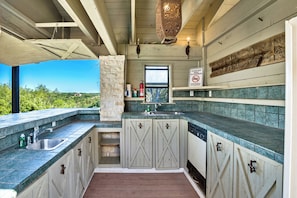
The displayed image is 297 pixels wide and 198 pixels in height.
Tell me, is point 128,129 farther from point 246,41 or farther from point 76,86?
point 246,41

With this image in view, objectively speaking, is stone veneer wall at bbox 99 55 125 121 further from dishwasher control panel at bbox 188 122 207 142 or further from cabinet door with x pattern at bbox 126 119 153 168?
dishwasher control panel at bbox 188 122 207 142

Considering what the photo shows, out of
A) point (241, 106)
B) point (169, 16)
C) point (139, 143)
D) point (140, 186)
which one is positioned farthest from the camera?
point (139, 143)

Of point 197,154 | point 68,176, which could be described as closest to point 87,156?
point 68,176

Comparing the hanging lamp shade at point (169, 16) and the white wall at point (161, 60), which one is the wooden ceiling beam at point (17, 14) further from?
the hanging lamp shade at point (169, 16)

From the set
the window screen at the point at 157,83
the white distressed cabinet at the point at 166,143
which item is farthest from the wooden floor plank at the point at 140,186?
the window screen at the point at 157,83

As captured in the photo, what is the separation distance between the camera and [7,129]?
6.15 ft

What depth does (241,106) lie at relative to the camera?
282 centimetres

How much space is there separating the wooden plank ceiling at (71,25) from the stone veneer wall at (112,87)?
0.25 metres

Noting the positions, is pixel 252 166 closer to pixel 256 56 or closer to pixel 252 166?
pixel 252 166

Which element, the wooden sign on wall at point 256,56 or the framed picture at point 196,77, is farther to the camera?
the framed picture at point 196,77

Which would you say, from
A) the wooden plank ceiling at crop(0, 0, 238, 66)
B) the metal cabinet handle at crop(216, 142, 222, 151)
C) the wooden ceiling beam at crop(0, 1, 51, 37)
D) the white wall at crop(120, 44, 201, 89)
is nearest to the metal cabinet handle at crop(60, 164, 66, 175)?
the wooden plank ceiling at crop(0, 0, 238, 66)

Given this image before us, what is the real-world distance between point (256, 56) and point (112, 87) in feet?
8.41

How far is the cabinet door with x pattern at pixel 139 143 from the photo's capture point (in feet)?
11.8

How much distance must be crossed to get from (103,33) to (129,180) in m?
2.32
